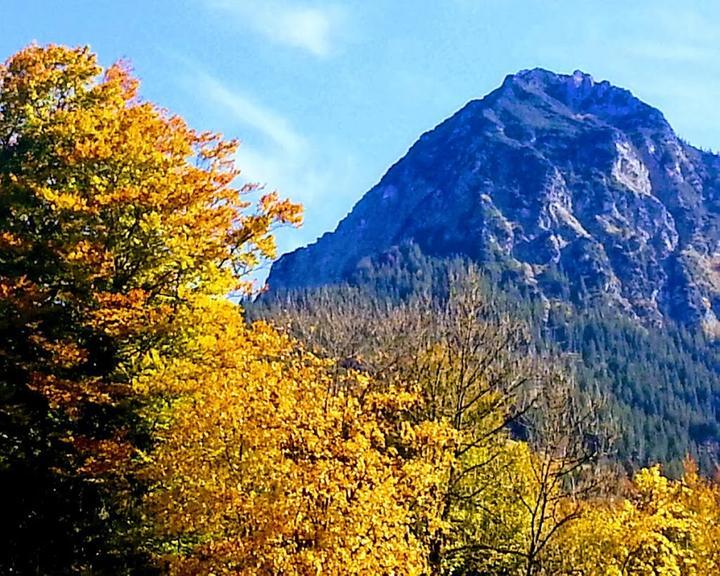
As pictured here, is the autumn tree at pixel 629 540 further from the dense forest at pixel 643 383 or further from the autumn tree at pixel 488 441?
the dense forest at pixel 643 383

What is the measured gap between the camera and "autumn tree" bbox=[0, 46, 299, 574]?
2075cm

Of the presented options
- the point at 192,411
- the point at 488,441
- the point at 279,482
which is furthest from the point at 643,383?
the point at 279,482

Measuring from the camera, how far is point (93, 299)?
71.8 ft

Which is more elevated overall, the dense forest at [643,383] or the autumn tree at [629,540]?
the dense forest at [643,383]

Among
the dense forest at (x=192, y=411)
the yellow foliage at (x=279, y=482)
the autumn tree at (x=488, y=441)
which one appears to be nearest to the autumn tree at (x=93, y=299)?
the dense forest at (x=192, y=411)

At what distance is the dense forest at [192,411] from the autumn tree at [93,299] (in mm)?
65

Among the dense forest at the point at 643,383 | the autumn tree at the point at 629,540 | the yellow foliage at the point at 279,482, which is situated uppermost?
the dense forest at the point at 643,383

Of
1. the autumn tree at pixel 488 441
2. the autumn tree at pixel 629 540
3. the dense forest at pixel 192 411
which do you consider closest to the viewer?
the dense forest at pixel 192 411

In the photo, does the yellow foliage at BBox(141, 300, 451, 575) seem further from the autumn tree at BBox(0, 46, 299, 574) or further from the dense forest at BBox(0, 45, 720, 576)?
the autumn tree at BBox(0, 46, 299, 574)

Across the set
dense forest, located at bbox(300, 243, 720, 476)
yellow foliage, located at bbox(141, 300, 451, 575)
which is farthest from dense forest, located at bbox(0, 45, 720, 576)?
dense forest, located at bbox(300, 243, 720, 476)

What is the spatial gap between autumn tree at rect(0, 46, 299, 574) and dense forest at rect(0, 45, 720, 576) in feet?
0.21

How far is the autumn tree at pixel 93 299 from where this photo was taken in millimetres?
20750

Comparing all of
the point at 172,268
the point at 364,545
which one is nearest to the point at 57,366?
the point at 172,268

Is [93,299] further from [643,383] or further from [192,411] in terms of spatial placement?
[643,383]
